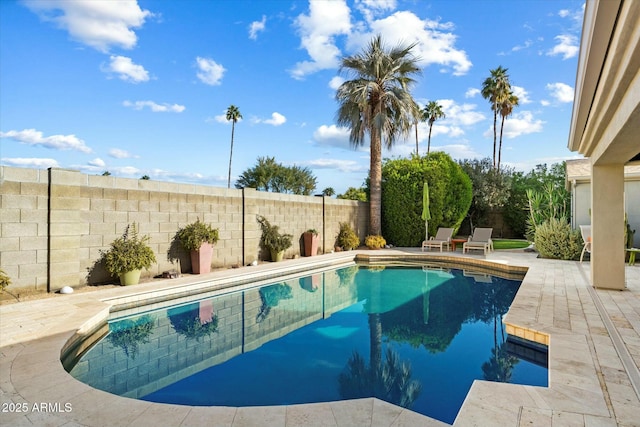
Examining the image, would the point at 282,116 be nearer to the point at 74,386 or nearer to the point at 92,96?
the point at 92,96

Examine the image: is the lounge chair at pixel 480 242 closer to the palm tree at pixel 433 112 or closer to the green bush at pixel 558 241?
the green bush at pixel 558 241

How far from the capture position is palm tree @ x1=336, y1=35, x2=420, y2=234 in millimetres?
14406

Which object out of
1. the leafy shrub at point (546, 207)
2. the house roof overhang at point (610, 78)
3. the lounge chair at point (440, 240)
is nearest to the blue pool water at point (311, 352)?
the house roof overhang at point (610, 78)

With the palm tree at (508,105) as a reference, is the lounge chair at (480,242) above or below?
below

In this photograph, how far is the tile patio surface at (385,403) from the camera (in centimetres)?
247

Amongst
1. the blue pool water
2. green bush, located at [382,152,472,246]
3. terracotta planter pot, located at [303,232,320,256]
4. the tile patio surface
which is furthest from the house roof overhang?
green bush, located at [382,152,472,246]

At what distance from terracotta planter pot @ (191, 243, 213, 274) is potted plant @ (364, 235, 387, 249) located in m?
7.99

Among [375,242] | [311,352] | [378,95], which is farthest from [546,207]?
[311,352]

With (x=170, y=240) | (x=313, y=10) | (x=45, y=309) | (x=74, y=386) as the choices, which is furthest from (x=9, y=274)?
(x=313, y=10)

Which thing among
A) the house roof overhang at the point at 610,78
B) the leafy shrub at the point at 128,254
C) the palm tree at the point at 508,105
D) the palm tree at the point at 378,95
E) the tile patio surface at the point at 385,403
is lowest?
the tile patio surface at the point at 385,403

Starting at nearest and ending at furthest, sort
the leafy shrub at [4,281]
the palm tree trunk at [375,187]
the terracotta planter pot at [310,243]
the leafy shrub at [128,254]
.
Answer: the leafy shrub at [4,281] < the leafy shrub at [128,254] < the terracotta planter pot at [310,243] < the palm tree trunk at [375,187]

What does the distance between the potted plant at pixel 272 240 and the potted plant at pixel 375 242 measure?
496 centimetres

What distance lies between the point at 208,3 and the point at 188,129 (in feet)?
40.7

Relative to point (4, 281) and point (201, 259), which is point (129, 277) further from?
point (4, 281)
